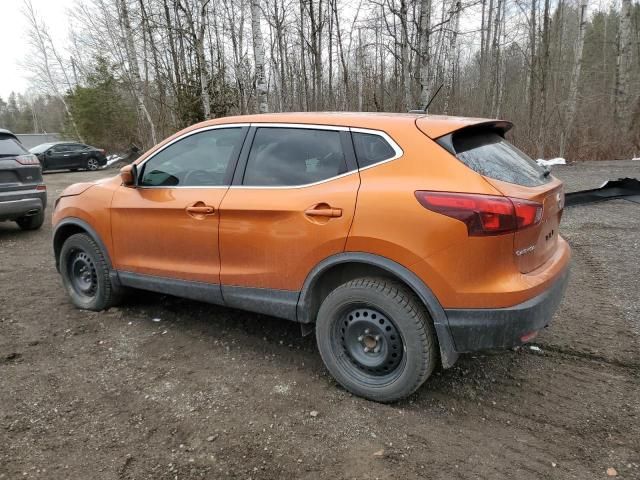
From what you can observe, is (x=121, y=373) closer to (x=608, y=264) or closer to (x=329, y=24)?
(x=608, y=264)

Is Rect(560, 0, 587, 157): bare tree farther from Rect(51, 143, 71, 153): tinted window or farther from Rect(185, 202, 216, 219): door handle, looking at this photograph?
Rect(51, 143, 71, 153): tinted window

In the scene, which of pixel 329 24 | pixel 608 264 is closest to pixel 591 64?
pixel 329 24

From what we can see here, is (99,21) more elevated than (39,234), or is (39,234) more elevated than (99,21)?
(99,21)

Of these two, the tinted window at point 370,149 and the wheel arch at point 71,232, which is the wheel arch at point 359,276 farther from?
the wheel arch at point 71,232

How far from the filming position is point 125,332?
13.0 ft

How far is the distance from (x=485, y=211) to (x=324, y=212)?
937 mm

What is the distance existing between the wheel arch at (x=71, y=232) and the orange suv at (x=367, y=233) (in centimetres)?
57

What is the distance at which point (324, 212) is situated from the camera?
2.83 meters

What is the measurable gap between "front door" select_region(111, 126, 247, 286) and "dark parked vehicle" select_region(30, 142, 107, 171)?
20.2m

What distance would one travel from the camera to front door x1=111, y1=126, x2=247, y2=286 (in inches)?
135

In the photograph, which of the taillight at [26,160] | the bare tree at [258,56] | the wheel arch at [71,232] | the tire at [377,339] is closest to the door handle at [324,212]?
the tire at [377,339]

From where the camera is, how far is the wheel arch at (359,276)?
2.58m

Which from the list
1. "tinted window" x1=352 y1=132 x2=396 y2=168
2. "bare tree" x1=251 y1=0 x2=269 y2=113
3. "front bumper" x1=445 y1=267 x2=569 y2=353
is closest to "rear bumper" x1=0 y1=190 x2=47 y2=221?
"bare tree" x1=251 y1=0 x2=269 y2=113

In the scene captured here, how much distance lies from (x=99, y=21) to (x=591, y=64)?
32397 mm
